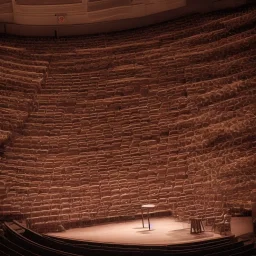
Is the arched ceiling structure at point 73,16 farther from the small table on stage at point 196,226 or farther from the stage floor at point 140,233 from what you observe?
the small table on stage at point 196,226

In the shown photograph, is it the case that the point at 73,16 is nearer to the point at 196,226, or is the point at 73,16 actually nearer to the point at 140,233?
the point at 140,233

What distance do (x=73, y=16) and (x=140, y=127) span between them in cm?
415

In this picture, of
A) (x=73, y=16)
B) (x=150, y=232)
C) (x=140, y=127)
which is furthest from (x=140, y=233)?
(x=73, y=16)

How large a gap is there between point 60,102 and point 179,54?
2.84 metres

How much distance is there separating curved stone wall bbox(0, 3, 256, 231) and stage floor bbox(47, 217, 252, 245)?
1.28 ft

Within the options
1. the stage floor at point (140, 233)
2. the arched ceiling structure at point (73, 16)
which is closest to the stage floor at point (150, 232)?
the stage floor at point (140, 233)

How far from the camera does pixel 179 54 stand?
11.5 meters

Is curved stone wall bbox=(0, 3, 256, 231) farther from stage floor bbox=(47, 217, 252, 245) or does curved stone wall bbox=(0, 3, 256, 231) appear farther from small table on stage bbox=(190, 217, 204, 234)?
small table on stage bbox=(190, 217, 204, 234)

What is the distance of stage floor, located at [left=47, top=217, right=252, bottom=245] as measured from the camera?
7000 millimetres

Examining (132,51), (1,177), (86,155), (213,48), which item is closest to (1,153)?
(1,177)

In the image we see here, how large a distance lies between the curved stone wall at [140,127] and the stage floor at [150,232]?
0.39 m

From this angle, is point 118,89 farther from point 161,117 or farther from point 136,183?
point 136,183

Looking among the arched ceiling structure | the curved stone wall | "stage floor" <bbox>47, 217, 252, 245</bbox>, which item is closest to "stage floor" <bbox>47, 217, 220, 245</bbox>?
"stage floor" <bbox>47, 217, 252, 245</bbox>

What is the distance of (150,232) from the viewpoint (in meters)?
7.88
